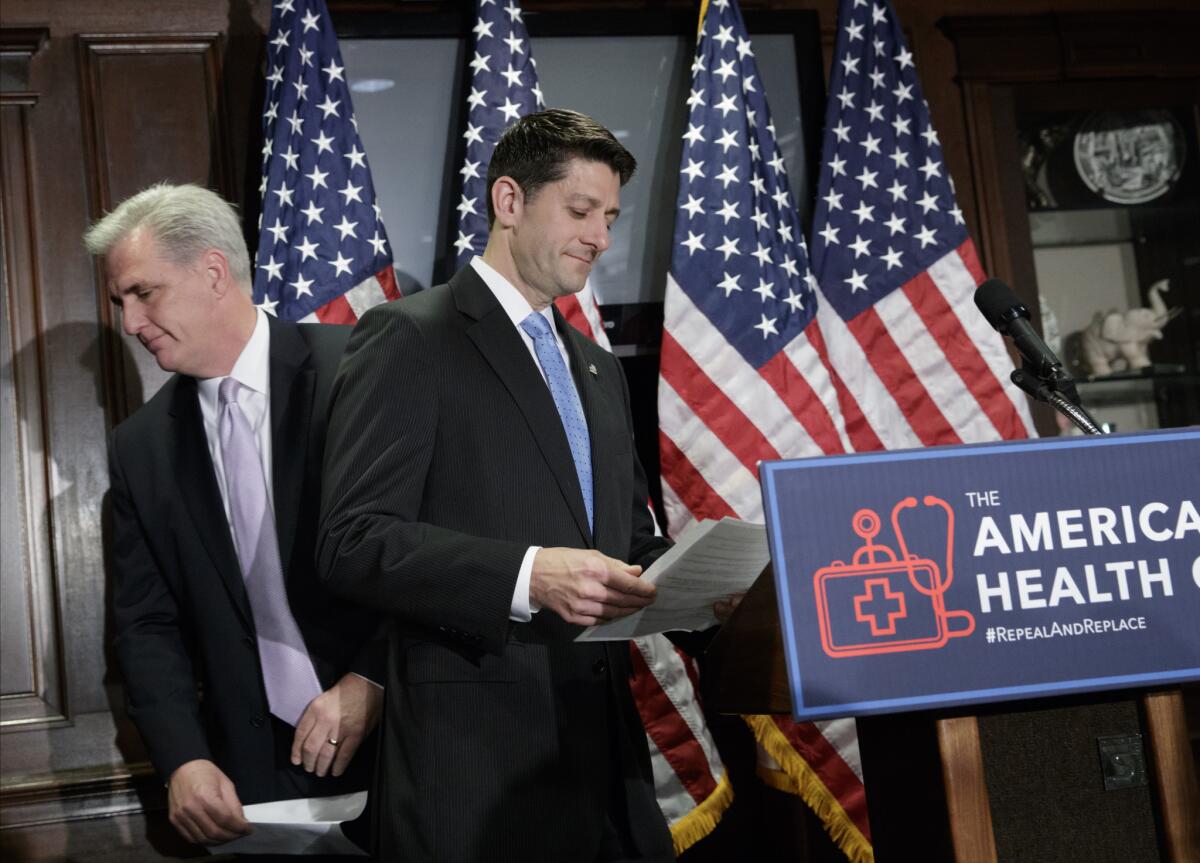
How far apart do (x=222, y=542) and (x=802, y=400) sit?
4.87ft

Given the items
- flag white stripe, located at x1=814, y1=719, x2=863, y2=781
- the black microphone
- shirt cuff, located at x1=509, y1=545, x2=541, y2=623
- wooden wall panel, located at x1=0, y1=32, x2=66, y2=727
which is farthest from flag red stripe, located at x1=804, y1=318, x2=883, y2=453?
wooden wall panel, located at x1=0, y1=32, x2=66, y2=727

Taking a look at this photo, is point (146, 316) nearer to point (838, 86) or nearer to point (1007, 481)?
point (1007, 481)

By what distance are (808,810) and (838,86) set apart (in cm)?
189

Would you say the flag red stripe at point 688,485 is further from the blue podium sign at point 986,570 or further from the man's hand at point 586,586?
the blue podium sign at point 986,570

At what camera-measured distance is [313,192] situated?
299 cm

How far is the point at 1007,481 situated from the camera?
1310 mm

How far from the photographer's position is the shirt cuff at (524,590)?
1.56m

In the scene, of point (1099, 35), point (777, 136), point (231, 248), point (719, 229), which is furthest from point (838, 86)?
point (231, 248)

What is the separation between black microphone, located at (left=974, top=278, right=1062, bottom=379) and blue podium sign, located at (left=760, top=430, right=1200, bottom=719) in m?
0.31

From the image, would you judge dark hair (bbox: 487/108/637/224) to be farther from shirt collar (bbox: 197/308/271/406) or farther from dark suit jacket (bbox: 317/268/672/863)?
shirt collar (bbox: 197/308/271/406)

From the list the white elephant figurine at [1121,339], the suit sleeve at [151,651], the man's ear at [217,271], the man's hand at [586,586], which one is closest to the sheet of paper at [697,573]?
the man's hand at [586,586]

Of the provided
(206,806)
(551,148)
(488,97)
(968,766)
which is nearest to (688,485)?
(488,97)

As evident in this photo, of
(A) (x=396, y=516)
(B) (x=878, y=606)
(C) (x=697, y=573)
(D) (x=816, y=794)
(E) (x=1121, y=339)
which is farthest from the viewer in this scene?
(E) (x=1121, y=339)

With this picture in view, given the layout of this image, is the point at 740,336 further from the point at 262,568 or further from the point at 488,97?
the point at 262,568
